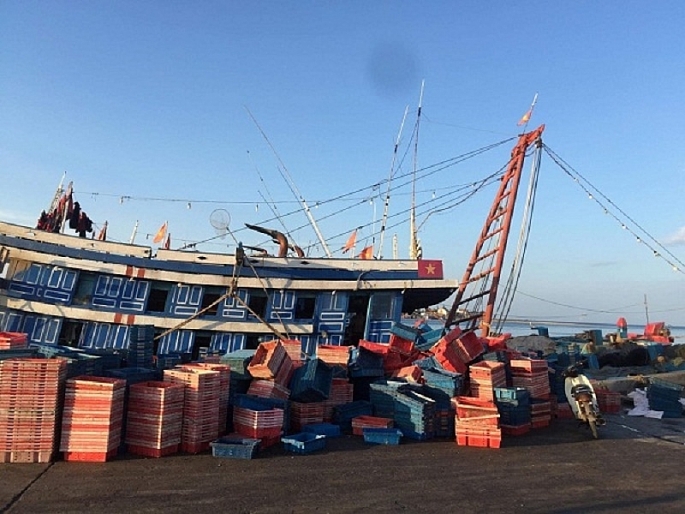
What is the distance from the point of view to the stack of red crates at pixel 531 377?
13.8 metres

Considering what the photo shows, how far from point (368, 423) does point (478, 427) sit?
8.39 feet

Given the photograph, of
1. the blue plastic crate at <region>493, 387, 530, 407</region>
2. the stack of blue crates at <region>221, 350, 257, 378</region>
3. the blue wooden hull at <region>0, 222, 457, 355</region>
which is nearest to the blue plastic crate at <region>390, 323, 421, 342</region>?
the blue wooden hull at <region>0, 222, 457, 355</region>

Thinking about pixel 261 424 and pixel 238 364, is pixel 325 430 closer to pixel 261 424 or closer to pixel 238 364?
pixel 261 424

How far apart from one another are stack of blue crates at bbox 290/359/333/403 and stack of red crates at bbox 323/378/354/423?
0.24 meters

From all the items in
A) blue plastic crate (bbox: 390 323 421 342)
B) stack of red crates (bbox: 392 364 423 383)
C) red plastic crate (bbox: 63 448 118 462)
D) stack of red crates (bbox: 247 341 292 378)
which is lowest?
red plastic crate (bbox: 63 448 118 462)

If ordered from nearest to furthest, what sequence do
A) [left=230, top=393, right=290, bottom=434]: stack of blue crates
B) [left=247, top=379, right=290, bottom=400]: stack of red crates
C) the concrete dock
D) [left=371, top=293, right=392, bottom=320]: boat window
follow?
the concrete dock → [left=230, top=393, right=290, bottom=434]: stack of blue crates → [left=247, top=379, right=290, bottom=400]: stack of red crates → [left=371, top=293, right=392, bottom=320]: boat window

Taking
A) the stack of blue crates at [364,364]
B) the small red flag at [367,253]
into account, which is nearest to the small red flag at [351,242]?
the small red flag at [367,253]

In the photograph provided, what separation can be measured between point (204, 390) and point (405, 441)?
465 cm

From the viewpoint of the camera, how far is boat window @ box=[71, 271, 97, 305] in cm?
1959

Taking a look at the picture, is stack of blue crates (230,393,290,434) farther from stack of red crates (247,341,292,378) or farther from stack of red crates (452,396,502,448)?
stack of red crates (452,396,502,448)

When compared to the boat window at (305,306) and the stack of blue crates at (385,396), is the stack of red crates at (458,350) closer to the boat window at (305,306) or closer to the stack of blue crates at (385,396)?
the stack of blue crates at (385,396)

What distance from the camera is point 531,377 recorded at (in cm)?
1385

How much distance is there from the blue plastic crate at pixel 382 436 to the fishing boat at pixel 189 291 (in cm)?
913

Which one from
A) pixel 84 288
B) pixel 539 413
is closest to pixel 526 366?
pixel 539 413
